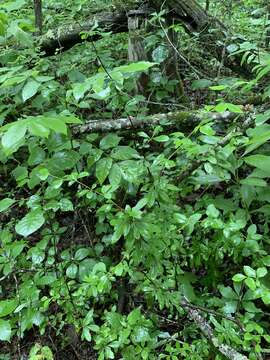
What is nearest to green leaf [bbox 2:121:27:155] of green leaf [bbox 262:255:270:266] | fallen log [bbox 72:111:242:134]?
fallen log [bbox 72:111:242:134]

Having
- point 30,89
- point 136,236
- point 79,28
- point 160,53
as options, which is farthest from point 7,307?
point 79,28

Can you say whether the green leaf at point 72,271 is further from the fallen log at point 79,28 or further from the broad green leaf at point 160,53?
the fallen log at point 79,28

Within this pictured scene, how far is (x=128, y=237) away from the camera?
6.51 feet

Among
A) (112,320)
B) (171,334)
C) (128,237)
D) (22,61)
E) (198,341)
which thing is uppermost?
(22,61)

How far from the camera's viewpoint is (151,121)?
2912mm

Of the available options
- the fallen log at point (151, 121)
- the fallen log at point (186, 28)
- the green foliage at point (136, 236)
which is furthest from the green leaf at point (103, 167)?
the fallen log at point (186, 28)

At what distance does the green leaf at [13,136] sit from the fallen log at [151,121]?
1.08m

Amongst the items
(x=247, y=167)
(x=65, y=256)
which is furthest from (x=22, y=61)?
(x=247, y=167)

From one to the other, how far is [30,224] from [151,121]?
1.18 meters

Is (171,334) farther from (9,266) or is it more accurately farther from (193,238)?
(9,266)

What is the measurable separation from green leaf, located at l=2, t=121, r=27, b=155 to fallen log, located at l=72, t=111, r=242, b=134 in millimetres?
1077

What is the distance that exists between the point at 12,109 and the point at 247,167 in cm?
178

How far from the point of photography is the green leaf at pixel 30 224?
2.17m

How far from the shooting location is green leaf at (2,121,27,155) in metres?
1.70
